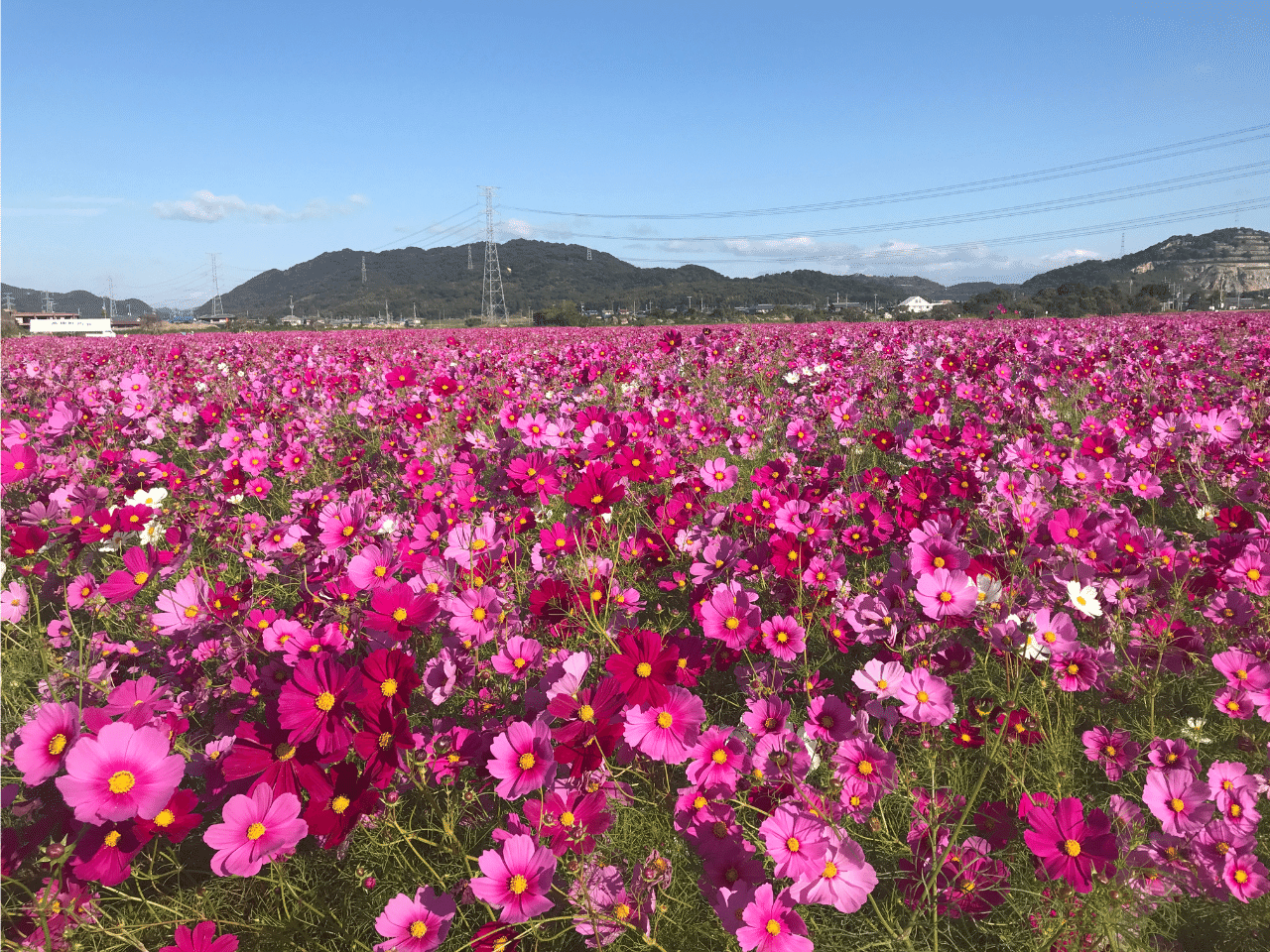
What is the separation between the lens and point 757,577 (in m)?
1.83

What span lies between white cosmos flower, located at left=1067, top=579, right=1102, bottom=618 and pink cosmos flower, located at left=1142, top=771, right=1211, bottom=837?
0.33 m

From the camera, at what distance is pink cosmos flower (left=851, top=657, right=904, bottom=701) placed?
138 cm

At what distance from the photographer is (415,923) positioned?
1.04m

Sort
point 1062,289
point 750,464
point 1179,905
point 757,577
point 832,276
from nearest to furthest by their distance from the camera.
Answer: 1. point 1179,905
2. point 757,577
3. point 750,464
4. point 1062,289
5. point 832,276

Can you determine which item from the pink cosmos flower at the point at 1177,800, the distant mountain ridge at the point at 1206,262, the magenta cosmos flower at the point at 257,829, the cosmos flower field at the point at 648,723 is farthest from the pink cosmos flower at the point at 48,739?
Result: the distant mountain ridge at the point at 1206,262

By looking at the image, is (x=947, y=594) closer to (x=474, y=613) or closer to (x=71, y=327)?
(x=474, y=613)

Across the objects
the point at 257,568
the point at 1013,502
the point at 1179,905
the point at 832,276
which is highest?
the point at 832,276

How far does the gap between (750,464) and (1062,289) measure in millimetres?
35334

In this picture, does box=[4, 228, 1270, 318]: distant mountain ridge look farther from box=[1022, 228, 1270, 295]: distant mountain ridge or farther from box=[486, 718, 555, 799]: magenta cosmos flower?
box=[486, 718, 555, 799]: magenta cosmos flower

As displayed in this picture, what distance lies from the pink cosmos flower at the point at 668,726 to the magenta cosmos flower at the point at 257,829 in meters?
0.53

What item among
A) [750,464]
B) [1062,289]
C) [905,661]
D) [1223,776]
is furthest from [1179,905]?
[1062,289]

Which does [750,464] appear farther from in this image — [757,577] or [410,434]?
[757,577]

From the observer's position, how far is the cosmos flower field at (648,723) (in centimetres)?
100

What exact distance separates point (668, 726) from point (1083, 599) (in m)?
1.01
